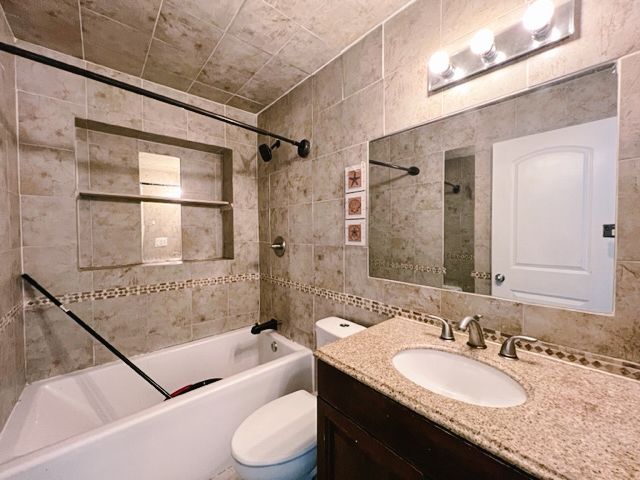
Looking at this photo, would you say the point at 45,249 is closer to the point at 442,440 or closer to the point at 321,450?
the point at 321,450

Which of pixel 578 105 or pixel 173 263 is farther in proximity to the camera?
pixel 173 263

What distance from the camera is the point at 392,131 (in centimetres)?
133

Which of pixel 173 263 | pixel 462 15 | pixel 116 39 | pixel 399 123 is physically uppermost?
pixel 116 39

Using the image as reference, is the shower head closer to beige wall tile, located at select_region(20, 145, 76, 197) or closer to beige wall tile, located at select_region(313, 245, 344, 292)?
beige wall tile, located at select_region(313, 245, 344, 292)

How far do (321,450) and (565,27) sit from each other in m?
1.67

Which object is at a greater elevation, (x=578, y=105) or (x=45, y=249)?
(x=578, y=105)

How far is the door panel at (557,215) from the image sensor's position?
0.80 meters

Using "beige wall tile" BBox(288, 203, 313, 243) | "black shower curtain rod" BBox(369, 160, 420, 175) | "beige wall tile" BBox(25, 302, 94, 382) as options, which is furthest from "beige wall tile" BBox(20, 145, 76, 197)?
"black shower curtain rod" BBox(369, 160, 420, 175)

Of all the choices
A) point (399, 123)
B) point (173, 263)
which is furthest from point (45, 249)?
point (399, 123)

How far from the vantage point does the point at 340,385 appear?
2.81 feet

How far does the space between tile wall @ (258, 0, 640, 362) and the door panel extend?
3cm

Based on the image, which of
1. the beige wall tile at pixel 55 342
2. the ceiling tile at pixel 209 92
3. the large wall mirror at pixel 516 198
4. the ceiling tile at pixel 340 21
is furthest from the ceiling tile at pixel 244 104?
the beige wall tile at pixel 55 342

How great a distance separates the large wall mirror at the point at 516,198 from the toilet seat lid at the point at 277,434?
0.82 meters

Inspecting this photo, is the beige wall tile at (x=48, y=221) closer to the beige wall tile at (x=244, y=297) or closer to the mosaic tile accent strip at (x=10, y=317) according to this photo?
the mosaic tile accent strip at (x=10, y=317)
